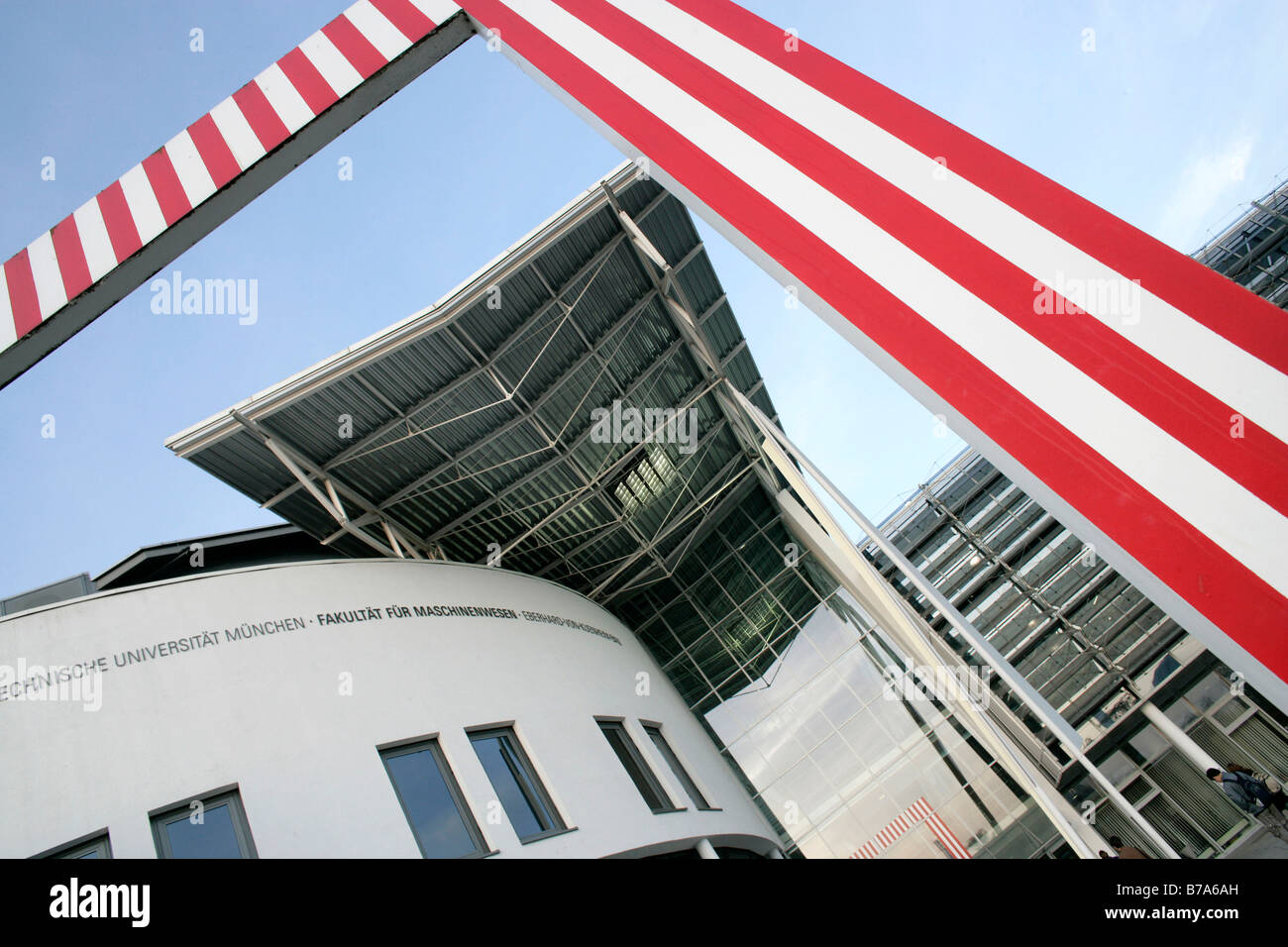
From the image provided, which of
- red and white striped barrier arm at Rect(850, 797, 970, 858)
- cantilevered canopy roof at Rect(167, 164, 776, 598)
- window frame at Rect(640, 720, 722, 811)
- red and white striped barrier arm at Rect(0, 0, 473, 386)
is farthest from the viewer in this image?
red and white striped barrier arm at Rect(850, 797, 970, 858)

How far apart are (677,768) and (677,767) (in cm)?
3

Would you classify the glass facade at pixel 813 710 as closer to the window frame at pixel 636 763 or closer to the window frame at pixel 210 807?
the window frame at pixel 636 763

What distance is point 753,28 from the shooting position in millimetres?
3031

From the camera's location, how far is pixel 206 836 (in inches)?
359

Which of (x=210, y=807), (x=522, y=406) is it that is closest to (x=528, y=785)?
(x=210, y=807)

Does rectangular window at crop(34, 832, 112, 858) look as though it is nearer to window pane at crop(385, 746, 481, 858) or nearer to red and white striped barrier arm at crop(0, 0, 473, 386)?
window pane at crop(385, 746, 481, 858)

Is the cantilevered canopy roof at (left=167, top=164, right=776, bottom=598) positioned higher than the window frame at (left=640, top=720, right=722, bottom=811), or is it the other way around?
the cantilevered canopy roof at (left=167, top=164, right=776, bottom=598)

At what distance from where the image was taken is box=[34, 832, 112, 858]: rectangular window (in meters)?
8.39

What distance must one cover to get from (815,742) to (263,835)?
66.4 feet

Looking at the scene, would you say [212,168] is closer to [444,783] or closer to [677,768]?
[444,783]

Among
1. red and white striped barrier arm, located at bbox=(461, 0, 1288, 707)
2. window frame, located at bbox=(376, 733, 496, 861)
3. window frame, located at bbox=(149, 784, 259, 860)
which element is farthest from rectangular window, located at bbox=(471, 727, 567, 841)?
red and white striped barrier arm, located at bbox=(461, 0, 1288, 707)

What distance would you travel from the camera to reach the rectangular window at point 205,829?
8945mm

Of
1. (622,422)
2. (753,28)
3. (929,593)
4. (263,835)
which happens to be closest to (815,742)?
(929,593)

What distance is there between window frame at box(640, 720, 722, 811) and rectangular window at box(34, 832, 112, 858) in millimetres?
8993
